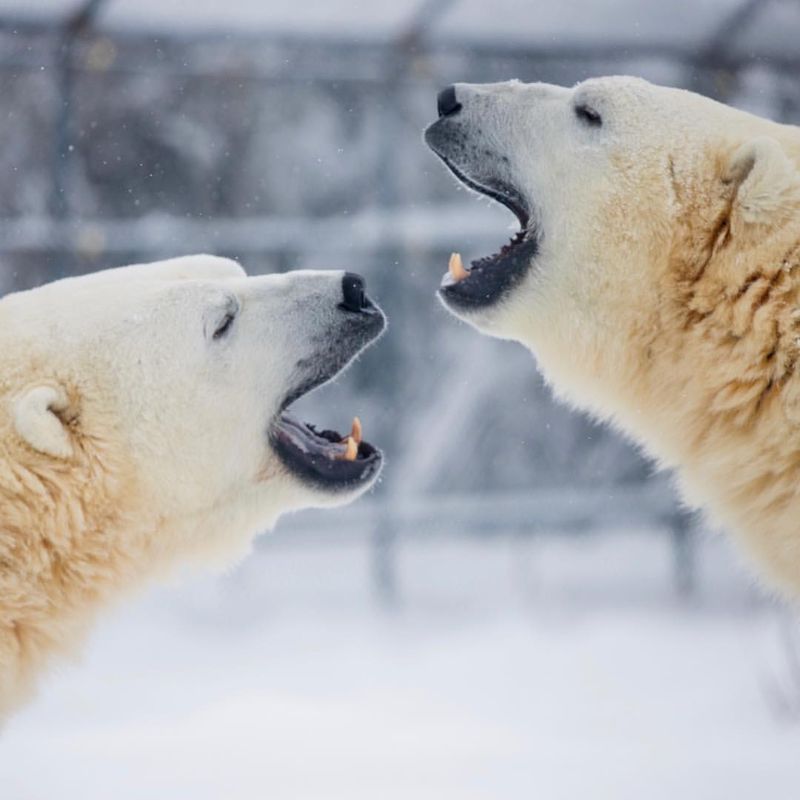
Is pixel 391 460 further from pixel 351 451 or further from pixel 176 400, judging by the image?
pixel 176 400

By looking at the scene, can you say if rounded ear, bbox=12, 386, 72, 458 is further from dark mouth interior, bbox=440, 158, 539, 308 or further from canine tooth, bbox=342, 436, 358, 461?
dark mouth interior, bbox=440, 158, 539, 308

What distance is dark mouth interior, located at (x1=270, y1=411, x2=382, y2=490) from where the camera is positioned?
2818 mm

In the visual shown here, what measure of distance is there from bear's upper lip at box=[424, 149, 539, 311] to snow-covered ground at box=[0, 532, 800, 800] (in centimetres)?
163

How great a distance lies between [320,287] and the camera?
9.30 ft

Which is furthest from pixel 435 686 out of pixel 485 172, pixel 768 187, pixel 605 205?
pixel 768 187

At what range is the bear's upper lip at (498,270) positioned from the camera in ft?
9.87

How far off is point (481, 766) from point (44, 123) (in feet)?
12.2

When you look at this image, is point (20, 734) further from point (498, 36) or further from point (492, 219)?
point (498, 36)

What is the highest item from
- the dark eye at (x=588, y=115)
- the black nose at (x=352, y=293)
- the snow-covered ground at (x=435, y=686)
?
the dark eye at (x=588, y=115)

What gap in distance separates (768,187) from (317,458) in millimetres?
1173

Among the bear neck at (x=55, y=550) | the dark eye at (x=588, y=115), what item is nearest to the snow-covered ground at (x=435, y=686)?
the bear neck at (x=55, y=550)

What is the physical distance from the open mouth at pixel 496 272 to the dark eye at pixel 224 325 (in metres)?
0.58

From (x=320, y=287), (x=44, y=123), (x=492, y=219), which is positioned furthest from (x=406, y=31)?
(x=320, y=287)

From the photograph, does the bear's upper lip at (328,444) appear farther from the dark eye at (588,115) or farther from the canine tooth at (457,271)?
the dark eye at (588,115)
